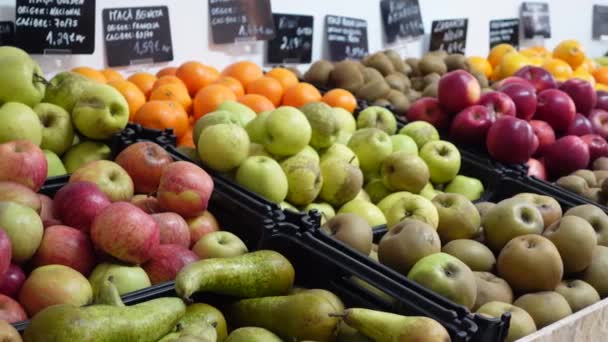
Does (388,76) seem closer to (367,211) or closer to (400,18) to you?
(400,18)

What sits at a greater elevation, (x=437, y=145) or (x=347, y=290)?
(x=437, y=145)

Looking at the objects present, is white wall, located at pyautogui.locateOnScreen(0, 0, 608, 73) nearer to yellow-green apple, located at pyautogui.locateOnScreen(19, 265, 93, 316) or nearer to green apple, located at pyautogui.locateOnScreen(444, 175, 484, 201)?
green apple, located at pyautogui.locateOnScreen(444, 175, 484, 201)

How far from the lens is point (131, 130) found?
2.09 m

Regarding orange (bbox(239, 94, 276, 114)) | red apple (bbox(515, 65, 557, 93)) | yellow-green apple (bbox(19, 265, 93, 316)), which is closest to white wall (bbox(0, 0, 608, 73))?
orange (bbox(239, 94, 276, 114))

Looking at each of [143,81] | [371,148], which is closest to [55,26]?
[143,81]

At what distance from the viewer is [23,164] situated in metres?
1.67

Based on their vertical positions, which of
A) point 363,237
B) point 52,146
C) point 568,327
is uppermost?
point 52,146

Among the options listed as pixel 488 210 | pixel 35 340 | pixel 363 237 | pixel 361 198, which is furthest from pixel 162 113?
pixel 35 340

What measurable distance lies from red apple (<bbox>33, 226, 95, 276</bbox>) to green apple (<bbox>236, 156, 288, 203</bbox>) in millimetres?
535

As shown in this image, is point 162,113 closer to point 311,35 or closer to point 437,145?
point 437,145

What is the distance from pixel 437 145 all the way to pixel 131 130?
1.03 metres

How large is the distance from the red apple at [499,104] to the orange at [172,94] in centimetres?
112

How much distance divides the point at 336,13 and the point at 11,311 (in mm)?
2409

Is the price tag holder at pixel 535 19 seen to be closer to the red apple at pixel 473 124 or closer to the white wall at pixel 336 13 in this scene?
the white wall at pixel 336 13
